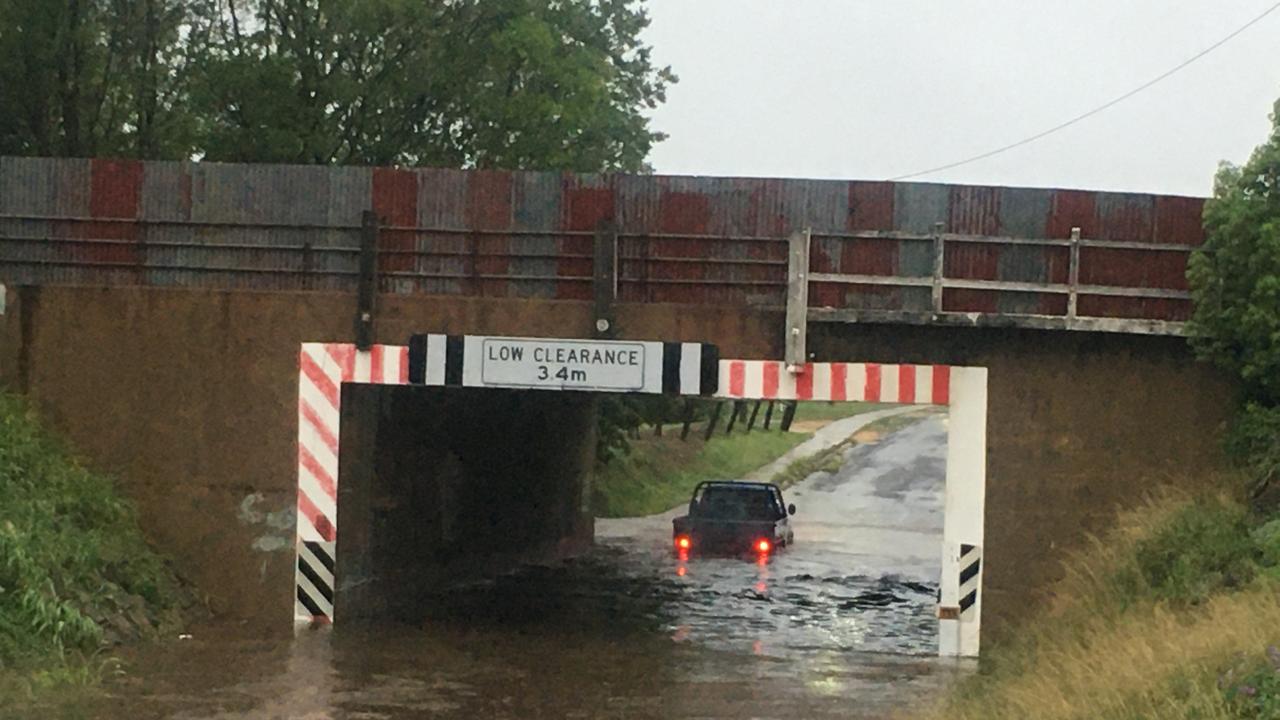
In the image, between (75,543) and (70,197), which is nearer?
(75,543)

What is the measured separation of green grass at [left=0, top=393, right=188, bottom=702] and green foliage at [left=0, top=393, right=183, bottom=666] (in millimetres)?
11

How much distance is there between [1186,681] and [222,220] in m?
12.0

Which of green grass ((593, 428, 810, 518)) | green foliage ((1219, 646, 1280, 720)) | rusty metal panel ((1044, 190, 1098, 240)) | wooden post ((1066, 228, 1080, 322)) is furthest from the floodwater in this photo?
green grass ((593, 428, 810, 518))

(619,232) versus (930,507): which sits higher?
(619,232)

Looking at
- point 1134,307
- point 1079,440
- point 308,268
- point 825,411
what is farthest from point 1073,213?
point 825,411

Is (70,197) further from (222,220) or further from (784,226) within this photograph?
(784,226)

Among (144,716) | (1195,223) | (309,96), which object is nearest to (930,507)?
(309,96)

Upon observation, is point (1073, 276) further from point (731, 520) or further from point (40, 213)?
point (731, 520)

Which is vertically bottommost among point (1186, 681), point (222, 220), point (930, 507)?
point (930, 507)

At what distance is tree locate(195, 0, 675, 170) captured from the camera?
106ft

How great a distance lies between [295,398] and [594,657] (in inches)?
161

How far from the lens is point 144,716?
42.3 feet

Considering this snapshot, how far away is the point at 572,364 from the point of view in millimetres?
17922

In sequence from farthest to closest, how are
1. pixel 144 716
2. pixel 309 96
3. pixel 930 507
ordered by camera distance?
pixel 930 507 < pixel 309 96 < pixel 144 716
